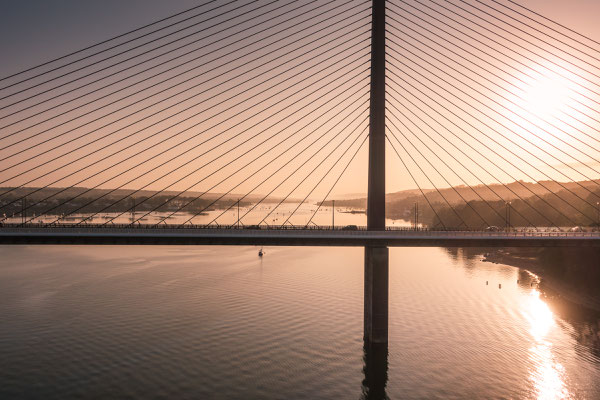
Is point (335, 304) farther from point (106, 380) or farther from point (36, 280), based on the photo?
point (36, 280)

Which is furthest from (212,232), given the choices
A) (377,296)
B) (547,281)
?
(547,281)

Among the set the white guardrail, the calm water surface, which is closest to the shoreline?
the calm water surface

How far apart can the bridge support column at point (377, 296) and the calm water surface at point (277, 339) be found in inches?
65.1

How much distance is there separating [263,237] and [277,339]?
8788 mm

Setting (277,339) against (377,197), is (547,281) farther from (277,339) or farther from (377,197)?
(277,339)

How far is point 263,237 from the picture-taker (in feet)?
103

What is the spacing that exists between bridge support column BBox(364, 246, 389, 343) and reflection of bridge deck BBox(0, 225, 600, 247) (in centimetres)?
119

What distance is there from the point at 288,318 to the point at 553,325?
79.3ft

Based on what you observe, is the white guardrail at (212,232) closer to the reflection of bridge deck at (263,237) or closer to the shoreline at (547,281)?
the reflection of bridge deck at (263,237)

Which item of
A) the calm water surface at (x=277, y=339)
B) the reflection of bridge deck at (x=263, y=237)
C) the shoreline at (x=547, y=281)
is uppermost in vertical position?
the reflection of bridge deck at (x=263, y=237)

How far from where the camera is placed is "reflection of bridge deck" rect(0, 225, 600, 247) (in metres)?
30.5

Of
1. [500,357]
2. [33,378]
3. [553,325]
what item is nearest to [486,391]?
[500,357]

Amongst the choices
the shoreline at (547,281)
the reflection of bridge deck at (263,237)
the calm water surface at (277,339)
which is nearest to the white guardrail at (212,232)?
the reflection of bridge deck at (263,237)

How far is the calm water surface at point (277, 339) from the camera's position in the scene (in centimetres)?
2631
